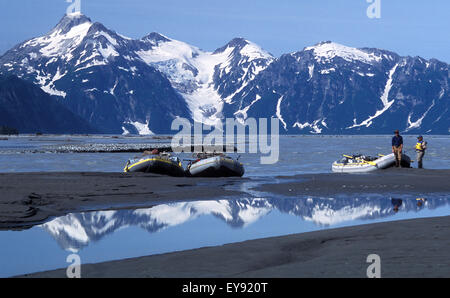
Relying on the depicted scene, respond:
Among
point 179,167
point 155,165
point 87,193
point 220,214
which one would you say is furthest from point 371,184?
point 87,193

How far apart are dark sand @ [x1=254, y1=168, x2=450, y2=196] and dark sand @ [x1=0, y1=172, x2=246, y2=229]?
3862mm

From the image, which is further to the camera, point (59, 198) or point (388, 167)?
point (388, 167)

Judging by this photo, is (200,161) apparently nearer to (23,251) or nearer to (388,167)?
(388,167)

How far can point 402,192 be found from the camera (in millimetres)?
31234

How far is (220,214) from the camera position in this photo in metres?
23.5

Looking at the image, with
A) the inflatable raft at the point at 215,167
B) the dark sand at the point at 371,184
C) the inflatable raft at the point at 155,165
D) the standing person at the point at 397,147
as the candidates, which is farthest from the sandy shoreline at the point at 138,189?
the inflatable raft at the point at 155,165

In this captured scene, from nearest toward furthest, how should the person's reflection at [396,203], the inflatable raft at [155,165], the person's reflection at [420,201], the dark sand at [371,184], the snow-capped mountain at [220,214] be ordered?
the snow-capped mountain at [220,214]
the person's reflection at [396,203]
the person's reflection at [420,201]
the dark sand at [371,184]
the inflatable raft at [155,165]

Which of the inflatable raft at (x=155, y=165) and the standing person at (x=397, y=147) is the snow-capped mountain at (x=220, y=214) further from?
the standing person at (x=397, y=147)

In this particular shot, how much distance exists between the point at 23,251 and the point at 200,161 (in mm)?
29359

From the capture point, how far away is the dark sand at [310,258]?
11617mm

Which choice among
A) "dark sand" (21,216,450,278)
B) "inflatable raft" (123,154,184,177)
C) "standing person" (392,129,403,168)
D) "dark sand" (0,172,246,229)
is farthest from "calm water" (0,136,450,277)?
"standing person" (392,129,403,168)

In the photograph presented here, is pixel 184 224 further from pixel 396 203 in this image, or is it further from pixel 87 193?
pixel 396 203

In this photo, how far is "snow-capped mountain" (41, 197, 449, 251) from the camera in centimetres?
1897
